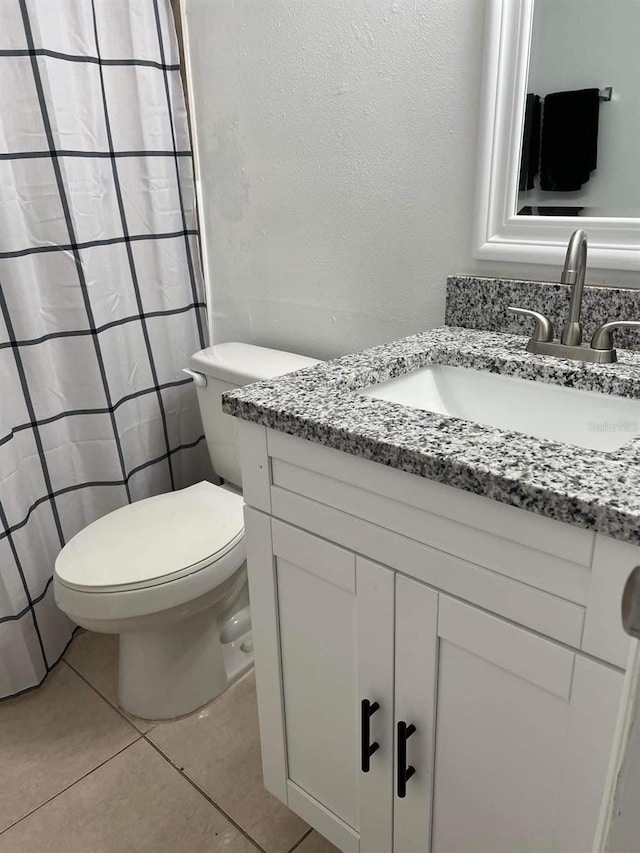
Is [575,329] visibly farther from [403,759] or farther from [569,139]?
[403,759]

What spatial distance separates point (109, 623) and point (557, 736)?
916 millimetres

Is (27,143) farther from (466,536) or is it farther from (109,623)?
(466,536)

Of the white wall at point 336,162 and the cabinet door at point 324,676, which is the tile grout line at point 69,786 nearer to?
the cabinet door at point 324,676

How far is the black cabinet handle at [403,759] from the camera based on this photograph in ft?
2.89

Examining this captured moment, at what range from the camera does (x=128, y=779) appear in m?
1.38

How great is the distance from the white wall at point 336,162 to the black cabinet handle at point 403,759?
0.78 m

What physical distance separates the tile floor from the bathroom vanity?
0.22 meters

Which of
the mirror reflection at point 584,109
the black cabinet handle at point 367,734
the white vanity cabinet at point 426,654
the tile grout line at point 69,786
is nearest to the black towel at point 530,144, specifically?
the mirror reflection at point 584,109

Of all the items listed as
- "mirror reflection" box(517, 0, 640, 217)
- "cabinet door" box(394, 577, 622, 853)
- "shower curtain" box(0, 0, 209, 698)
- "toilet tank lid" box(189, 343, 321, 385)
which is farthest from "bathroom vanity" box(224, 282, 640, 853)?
"shower curtain" box(0, 0, 209, 698)

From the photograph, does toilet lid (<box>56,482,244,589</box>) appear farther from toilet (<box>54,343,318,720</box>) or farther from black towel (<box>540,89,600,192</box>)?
black towel (<box>540,89,600,192</box>)

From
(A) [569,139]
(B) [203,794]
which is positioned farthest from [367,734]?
(A) [569,139]

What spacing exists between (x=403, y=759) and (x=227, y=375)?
0.90m

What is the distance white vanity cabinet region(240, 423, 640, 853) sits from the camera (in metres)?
0.69

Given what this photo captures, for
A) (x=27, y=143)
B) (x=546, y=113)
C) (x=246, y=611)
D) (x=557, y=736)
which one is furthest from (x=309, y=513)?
(x=27, y=143)
